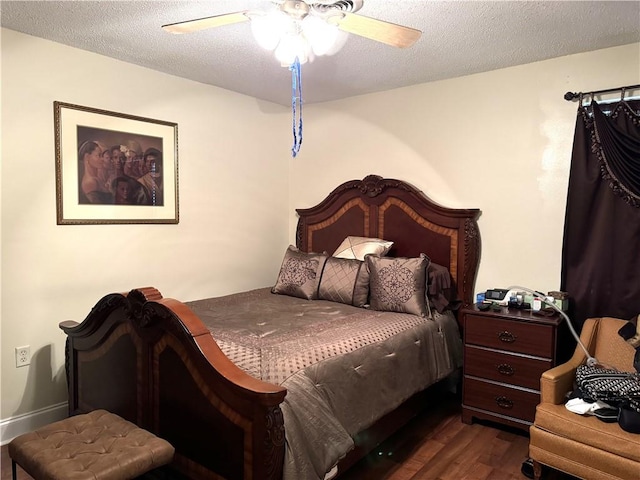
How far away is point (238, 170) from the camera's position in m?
4.04

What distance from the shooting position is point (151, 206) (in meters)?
3.39

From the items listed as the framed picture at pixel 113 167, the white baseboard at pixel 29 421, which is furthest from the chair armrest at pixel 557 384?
the white baseboard at pixel 29 421

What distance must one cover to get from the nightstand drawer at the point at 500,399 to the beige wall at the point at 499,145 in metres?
0.77

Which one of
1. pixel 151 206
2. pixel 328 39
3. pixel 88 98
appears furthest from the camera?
pixel 151 206

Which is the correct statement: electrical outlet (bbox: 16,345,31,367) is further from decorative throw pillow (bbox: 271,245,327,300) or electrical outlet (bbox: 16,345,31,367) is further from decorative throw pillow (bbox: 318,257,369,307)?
decorative throw pillow (bbox: 318,257,369,307)

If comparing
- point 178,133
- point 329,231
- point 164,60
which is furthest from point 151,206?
point 329,231

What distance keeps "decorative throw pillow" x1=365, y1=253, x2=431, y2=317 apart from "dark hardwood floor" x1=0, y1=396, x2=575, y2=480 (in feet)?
2.43

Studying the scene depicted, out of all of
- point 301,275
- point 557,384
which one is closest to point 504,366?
point 557,384

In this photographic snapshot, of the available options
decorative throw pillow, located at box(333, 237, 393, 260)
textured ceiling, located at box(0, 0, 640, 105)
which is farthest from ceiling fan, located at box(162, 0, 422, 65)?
decorative throw pillow, located at box(333, 237, 393, 260)

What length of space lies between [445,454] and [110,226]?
2.60 m

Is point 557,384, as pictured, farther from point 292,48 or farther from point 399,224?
point 292,48

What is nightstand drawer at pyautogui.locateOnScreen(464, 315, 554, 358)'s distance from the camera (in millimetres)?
2680

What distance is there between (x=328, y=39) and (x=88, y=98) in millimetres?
1910

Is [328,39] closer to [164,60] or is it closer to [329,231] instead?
[164,60]
